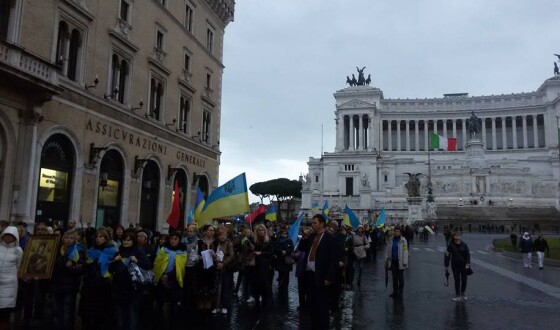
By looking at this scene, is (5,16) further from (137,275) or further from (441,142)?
(441,142)

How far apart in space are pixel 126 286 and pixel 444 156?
110m

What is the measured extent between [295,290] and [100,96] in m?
12.4

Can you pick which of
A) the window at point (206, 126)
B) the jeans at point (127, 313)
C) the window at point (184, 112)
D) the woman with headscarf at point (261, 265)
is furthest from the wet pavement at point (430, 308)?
the window at point (206, 126)

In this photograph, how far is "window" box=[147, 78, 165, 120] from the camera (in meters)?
25.3

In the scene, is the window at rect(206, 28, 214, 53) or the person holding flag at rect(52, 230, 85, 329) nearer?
the person holding flag at rect(52, 230, 85, 329)

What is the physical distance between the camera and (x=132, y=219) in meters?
23.0

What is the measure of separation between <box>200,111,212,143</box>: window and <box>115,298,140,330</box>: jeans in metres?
24.5

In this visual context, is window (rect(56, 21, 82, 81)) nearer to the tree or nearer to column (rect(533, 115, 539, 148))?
the tree

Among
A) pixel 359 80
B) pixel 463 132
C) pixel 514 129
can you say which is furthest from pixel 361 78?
pixel 514 129

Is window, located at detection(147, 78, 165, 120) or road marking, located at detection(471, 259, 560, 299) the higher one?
window, located at detection(147, 78, 165, 120)

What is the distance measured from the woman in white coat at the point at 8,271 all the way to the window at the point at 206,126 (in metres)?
24.8

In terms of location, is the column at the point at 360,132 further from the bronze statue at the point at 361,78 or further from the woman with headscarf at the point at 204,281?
the woman with headscarf at the point at 204,281

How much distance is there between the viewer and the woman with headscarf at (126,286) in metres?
7.82

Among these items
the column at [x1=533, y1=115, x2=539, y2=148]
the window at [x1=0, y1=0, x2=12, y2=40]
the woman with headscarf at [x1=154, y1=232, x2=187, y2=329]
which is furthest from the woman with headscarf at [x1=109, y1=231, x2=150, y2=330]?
the column at [x1=533, y1=115, x2=539, y2=148]
